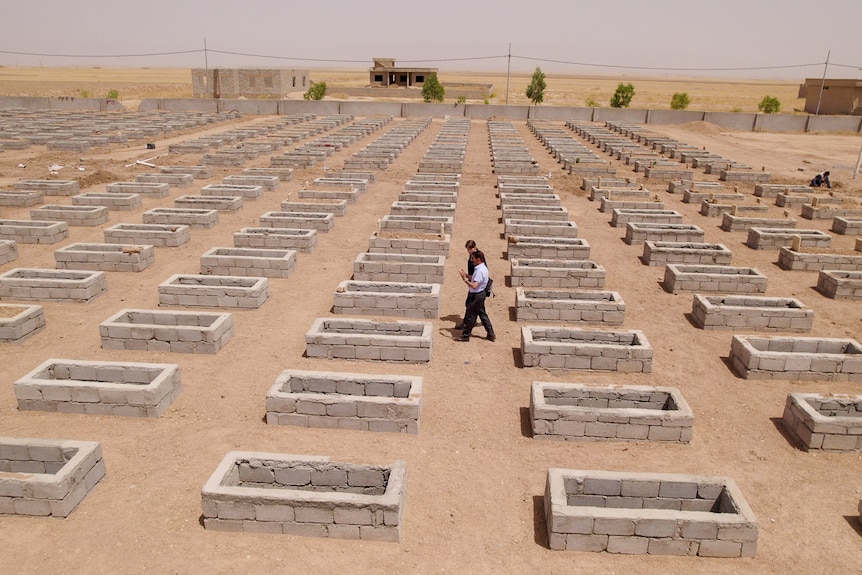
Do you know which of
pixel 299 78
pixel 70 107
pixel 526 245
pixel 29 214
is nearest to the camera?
pixel 526 245

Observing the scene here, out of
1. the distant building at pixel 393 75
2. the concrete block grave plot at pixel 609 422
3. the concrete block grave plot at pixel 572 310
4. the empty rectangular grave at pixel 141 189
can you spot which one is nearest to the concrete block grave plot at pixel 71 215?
the empty rectangular grave at pixel 141 189

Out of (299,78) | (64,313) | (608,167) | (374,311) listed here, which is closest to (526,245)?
(374,311)

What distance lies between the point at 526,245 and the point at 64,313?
31.5ft

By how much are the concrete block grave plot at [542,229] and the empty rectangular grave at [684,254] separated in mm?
1936

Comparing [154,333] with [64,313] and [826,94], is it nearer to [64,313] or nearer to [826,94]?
[64,313]

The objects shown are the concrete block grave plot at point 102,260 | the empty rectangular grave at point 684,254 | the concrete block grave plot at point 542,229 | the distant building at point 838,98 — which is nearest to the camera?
the concrete block grave plot at point 102,260

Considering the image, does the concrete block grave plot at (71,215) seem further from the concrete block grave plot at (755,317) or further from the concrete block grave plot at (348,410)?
the concrete block grave plot at (755,317)

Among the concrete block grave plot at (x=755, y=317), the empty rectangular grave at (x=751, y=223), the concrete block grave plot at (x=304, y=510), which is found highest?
the empty rectangular grave at (x=751, y=223)

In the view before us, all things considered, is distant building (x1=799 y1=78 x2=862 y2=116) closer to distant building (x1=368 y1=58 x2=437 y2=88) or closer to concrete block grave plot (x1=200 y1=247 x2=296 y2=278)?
distant building (x1=368 y1=58 x2=437 y2=88)

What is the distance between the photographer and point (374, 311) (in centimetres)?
1113

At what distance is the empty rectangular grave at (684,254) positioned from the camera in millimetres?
14188

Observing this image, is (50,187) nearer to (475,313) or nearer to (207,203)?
(207,203)

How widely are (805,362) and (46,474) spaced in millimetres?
10001

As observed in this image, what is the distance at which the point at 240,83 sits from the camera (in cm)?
6550
